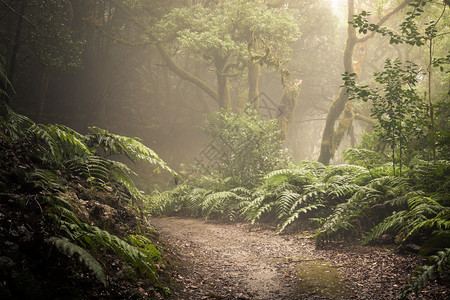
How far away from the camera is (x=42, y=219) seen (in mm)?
2039

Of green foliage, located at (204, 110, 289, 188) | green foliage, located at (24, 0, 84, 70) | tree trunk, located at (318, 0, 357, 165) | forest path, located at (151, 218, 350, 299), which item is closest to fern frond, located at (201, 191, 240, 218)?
green foliage, located at (204, 110, 289, 188)

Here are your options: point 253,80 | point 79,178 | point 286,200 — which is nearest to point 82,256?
point 79,178

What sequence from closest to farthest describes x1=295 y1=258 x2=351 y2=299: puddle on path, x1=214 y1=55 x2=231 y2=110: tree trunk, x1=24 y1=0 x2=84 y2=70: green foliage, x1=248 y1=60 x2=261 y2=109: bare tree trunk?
x1=295 y1=258 x2=351 y2=299: puddle on path → x1=24 y1=0 x2=84 y2=70: green foliage → x1=248 y1=60 x2=261 y2=109: bare tree trunk → x1=214 y1=55 x2=231 y2=110: tree trunk

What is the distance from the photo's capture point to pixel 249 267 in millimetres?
3783

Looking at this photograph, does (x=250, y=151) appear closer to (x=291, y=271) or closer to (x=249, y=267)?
(x=249, y=267)

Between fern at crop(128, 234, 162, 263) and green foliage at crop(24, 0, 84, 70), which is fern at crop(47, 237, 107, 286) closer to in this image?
fern at crop(128, 234, 162, 263)

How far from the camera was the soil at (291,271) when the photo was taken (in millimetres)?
2766

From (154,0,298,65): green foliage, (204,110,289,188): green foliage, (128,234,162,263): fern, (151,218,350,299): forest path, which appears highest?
(154,0,298,65): green foliage


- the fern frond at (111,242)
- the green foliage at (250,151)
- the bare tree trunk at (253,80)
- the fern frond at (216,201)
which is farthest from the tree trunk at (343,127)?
the fern frond at (111,242)

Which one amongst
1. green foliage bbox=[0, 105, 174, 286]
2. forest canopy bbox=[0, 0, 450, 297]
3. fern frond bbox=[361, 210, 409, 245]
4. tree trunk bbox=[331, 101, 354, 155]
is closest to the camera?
green foliage bbox=[0, 105, 174, 286]

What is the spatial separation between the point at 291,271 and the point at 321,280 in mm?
496

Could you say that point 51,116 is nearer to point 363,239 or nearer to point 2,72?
point 2,72

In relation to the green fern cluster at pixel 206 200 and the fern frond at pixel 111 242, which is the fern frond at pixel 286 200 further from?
the fern frond at pixel 111 242

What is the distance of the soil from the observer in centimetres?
277
